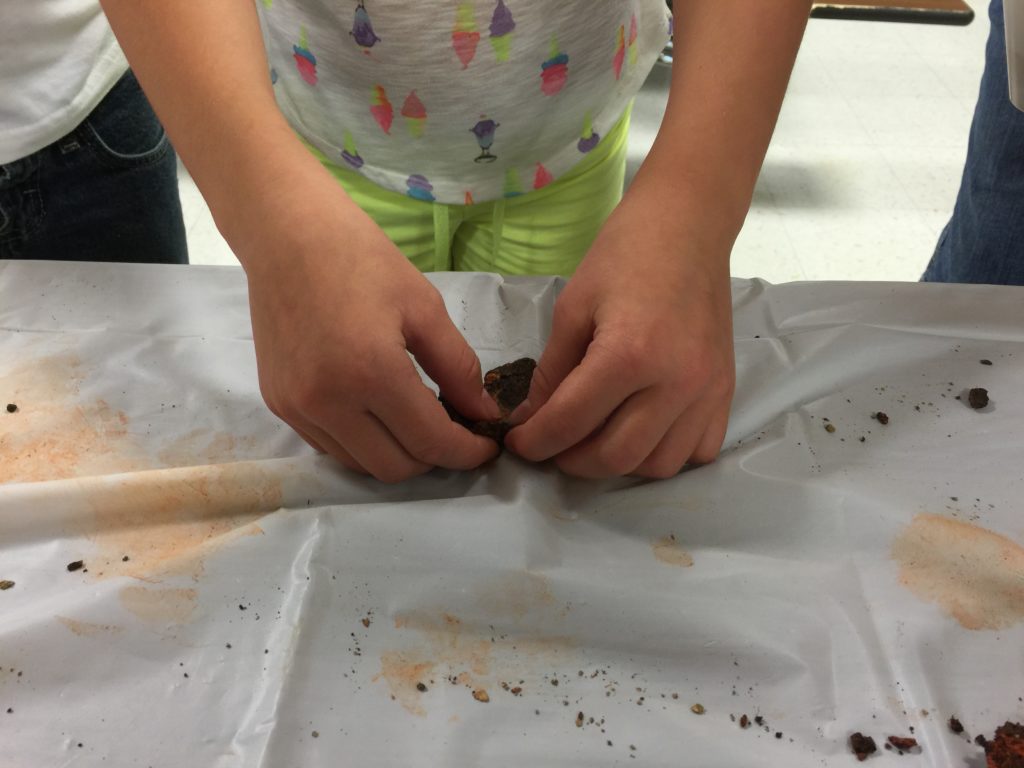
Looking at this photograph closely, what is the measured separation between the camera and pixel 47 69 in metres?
0.72

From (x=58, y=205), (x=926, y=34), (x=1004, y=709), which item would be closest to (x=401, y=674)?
(x=1004, y=709)

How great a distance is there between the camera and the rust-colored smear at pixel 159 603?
484 millimetres

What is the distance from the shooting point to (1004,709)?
1.47 feet

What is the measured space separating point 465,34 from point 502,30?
0.03 meters

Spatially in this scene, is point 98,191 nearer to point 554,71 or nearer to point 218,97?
point 218,97

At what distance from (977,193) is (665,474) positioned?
0.57m

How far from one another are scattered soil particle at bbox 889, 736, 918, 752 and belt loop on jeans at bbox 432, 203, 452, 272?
1.89ft

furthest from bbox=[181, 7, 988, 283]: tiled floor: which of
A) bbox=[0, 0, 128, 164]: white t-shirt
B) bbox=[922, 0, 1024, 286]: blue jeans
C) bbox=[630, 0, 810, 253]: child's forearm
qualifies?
bbox=[630, 0, 810, 253]: child's forearm

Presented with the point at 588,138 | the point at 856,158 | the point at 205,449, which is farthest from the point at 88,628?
the point at 856,158

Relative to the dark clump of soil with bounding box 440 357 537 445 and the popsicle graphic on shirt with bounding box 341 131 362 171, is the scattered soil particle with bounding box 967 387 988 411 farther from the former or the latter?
the popsicle graphic on shirt with bounding box 341 131 362 171

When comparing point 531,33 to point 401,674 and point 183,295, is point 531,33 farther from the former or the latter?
point 401,674

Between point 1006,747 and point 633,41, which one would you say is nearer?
point 1006,747

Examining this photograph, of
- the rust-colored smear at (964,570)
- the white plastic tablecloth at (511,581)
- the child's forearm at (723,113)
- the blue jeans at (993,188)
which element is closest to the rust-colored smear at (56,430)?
the white plastic tablecloth at (511,581)

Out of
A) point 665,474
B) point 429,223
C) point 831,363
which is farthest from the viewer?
point 429,223
